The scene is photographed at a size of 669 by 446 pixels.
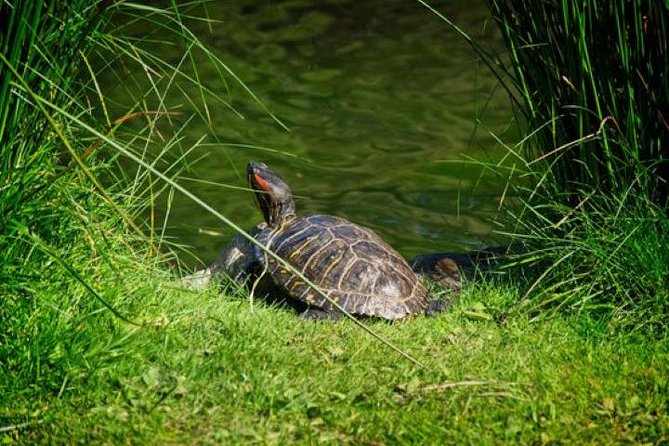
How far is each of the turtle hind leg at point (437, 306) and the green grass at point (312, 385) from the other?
2.64 ft

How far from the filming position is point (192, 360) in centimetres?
392

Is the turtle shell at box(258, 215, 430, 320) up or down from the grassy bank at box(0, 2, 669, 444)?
down

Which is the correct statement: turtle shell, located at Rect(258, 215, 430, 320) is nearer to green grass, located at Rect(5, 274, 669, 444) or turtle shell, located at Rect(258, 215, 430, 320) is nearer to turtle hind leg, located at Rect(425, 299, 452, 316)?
turtle hind leg, located at Rect(425, 299, 452, 316)

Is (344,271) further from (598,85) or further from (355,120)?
(355,120)

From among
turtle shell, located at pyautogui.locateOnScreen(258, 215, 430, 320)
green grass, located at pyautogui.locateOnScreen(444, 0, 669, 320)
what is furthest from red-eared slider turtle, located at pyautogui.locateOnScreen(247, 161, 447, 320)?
green grass, located at pyautogui.locateOnScreen(444, 0, 669, 320)

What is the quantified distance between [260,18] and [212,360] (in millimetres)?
10525

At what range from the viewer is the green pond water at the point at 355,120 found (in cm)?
847

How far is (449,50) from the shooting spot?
1286 centimetres

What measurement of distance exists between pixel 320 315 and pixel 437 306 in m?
0.59

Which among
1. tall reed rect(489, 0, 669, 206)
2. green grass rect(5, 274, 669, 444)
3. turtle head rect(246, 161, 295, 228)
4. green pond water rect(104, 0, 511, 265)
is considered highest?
tall reed rect(489, 0, 669, 206)

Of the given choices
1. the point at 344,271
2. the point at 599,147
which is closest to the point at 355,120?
the point at 344,271

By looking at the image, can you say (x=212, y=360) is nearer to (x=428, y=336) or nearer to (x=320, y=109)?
(x=428, y=336)

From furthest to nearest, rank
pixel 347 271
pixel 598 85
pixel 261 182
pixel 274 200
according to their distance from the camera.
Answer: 1. pixel 261 182
2. pixel 274 200
3. pixel 347 271
4. pixel 598 85

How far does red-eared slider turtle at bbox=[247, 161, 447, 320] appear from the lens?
546 centimetres
